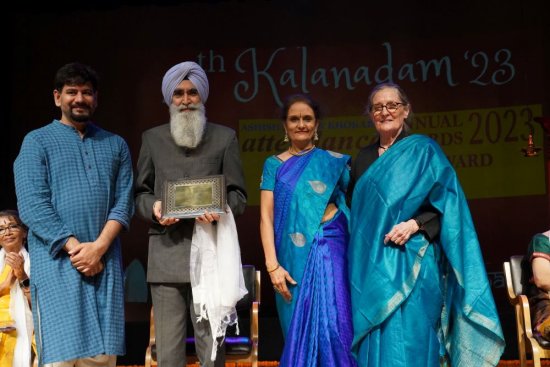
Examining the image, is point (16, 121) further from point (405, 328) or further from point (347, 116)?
point (405, 328)

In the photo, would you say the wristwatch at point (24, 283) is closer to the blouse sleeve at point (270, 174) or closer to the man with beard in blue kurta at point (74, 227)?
the man with beard in blue kurta at point (74, 227)

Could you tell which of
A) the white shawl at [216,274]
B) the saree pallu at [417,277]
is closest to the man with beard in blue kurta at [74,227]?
the white shawl at [216,274]

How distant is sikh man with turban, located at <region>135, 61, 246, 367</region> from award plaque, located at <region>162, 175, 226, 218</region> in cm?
4

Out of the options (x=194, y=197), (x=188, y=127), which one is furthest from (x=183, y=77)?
(x=194, y=197)

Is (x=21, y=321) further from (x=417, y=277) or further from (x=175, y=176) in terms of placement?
(x=417, y=277)

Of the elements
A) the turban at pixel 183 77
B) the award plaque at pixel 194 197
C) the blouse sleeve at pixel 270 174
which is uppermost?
the turban at pixel 183 77

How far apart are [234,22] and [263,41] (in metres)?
0.28

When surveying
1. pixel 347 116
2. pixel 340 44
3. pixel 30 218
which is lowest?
pixel 30 218

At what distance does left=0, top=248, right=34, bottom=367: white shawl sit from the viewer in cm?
413

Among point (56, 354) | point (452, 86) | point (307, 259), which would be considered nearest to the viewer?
point (56, 354)

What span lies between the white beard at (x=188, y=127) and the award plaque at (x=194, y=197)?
0.68 ft

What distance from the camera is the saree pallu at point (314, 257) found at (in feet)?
10.8

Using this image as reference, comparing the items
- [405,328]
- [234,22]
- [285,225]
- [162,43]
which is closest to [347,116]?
[234,22]

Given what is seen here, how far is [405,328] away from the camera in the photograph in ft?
10.2
